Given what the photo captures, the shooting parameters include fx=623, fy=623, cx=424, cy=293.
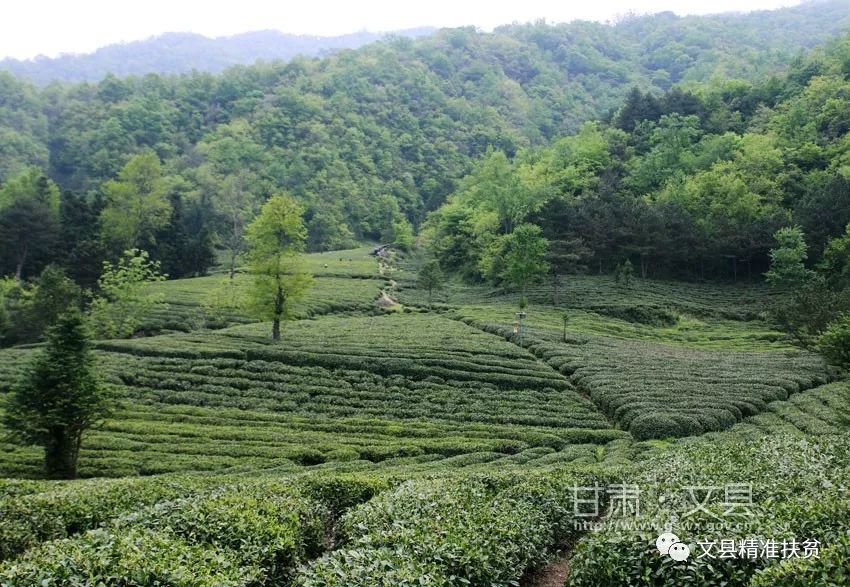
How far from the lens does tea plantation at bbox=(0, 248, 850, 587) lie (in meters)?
8.84

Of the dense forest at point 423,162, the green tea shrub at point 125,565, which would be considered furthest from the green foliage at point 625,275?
the green tea shrub at point 125,565

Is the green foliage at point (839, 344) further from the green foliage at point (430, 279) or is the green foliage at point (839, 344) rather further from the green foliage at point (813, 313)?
the green foliage at point (430, 279)

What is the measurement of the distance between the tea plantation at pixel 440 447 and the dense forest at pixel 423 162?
33.1 feet

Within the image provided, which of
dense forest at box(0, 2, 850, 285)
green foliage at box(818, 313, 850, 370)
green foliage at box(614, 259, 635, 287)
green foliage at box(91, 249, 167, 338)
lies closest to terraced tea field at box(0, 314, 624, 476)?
green foliage at box(91, 249, 167, 338)

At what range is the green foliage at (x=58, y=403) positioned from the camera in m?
24.9

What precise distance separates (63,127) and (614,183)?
123m

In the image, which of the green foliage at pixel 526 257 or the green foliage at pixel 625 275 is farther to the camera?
the green foliage at pixel 625 275

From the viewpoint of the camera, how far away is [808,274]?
5959 centimetres

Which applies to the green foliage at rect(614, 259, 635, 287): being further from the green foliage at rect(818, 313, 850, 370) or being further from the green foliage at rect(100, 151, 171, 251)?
the green foliage at rect(100, 151, 171, 251)

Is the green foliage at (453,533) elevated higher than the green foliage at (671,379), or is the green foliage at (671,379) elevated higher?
the green foliage at (453,533)

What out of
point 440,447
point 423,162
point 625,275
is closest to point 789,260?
point 625,275

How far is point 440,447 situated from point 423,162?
126 meters

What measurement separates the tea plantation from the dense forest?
1010cm

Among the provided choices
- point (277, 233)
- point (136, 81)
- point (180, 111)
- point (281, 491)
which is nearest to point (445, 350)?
point (277, 233)
